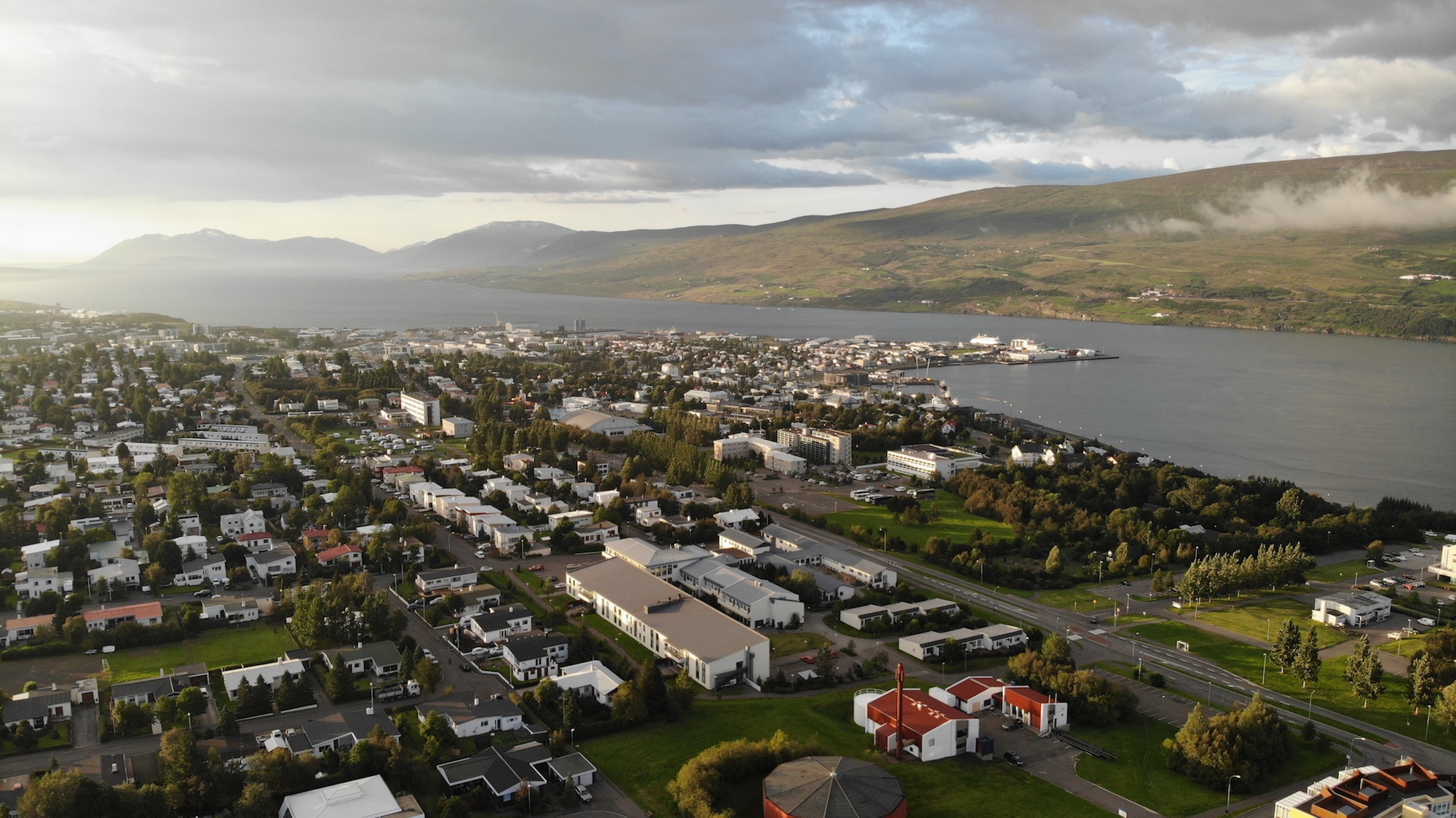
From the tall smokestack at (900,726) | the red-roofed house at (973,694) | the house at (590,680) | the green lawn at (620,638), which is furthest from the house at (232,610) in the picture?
the red-roofed house at (973,694)

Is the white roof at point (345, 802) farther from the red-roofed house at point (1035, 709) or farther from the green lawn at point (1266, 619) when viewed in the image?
the green lawn at point (1266, 619)

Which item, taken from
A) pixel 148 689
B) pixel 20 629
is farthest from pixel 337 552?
pixel 148 689

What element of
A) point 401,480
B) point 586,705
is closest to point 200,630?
point 586,705

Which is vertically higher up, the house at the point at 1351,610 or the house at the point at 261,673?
the house at the point at 261,673

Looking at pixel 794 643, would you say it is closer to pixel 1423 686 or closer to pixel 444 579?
pixel 444 579

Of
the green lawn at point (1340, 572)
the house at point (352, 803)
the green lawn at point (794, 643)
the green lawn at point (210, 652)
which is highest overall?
the house at point (352, 803)

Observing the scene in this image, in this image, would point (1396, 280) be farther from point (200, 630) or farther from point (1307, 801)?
point (200, 630)
